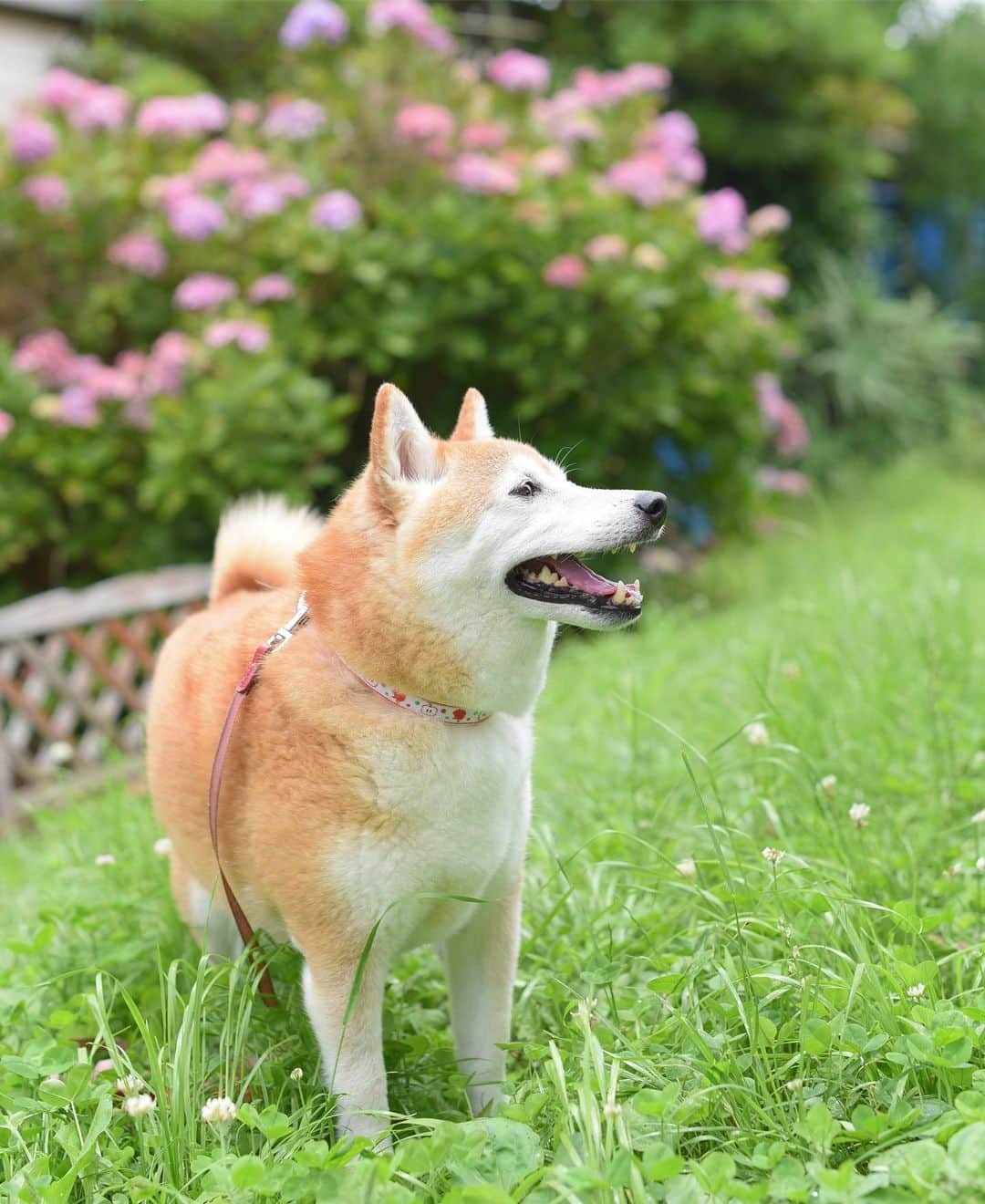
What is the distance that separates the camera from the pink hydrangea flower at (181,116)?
5.46 metres

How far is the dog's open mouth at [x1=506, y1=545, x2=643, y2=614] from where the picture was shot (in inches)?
74.0

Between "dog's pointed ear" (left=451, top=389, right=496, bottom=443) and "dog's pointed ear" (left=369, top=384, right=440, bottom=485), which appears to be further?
"dog's pointed ear" (left=451, top=389, right=496, bottom=443)

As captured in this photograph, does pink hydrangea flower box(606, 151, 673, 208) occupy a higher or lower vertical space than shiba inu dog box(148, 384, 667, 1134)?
higher

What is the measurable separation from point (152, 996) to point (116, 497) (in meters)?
3.22

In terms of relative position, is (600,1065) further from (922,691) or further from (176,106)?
(176,106)

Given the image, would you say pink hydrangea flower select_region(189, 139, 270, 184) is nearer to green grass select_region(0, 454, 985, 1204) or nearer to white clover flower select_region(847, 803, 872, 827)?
green grass select_region(0, 454, 985, 1204)

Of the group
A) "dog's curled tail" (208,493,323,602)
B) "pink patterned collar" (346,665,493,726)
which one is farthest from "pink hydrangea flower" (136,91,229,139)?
"pink patterned collar" (346,665,493,726)

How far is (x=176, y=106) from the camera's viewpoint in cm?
549

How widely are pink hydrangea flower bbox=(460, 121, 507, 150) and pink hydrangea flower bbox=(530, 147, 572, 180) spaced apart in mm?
189

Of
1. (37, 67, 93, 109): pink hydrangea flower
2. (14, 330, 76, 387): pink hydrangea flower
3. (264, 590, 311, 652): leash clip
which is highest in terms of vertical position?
(37, 67, 93, 109): pink hydrangea flower


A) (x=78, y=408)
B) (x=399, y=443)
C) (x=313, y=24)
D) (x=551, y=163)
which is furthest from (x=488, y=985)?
(x=313, y=24)

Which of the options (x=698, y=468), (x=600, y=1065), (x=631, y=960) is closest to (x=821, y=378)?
(x=698, y=468)

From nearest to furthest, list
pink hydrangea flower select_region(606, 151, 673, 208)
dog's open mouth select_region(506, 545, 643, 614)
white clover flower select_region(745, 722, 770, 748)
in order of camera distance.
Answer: dog's open mouth select_region(506, 545, 643, 614) < white clover flower select_region(745, 722, 770, 748) < pink hydrangea flower select_region(606, 151, 673, 208)

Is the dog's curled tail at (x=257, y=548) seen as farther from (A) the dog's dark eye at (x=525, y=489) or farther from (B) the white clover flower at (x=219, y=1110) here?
(B) the white clover flower at (x=219, y=1110)
